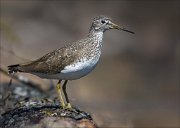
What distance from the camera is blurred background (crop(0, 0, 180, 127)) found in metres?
24.8

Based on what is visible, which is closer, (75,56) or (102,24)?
(75,56)

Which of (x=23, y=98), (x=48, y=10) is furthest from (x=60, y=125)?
(x=48, y=10)

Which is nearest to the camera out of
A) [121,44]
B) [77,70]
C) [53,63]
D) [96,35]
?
[77,70]

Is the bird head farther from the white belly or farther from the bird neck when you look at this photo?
the white belly

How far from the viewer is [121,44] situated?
96.1ft

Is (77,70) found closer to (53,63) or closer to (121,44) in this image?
(53,63)

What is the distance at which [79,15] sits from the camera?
3027 centimetres

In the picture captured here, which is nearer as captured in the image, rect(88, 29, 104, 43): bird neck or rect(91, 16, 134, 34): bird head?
rect(88, 29, 104, 43): bird neck

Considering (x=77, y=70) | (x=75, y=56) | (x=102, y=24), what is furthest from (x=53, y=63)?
(x=102, y=24)

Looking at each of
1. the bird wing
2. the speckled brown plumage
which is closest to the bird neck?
the speckled brown plumage

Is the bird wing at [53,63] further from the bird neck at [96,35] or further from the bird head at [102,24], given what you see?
the bird head at [102,24]

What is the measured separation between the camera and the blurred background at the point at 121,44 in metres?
24.8

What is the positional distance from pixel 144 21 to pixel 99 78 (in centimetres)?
519

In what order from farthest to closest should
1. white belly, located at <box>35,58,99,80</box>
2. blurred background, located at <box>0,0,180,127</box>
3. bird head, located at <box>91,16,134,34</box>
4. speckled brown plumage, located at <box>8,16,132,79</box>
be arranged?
blurred background, located at <box>0,0,180,127</box> < bird head, located at <box>91,16,134,34</box> < speckled brown plumage, located at <box>8,16,132,79</box> < white belly, located at <box>35,58,99,80</box>
